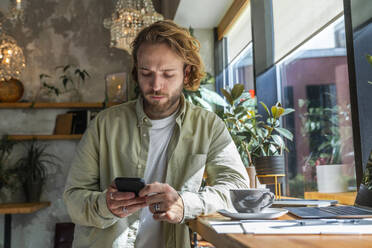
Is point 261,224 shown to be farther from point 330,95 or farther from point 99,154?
point 330,95

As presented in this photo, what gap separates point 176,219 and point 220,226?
292 mm

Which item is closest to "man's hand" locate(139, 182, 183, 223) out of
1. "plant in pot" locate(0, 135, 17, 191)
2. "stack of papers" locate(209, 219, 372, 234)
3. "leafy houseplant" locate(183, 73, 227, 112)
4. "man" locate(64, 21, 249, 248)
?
"man" locate(64, 21, 249, 248)

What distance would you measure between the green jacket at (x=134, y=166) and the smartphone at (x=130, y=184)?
15 centimetres

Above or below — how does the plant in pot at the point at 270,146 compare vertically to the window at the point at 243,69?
below

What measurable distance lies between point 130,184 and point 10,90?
4078 mm

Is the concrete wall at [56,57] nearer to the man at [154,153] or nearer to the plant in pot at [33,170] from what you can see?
the plant in pot at [33,170]

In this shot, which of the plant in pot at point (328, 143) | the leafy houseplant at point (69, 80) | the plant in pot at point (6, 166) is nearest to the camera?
the plant in pot at point (328, 143)

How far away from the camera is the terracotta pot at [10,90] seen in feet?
15.6

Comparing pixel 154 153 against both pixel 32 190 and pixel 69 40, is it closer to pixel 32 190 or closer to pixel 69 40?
pixel 32 190

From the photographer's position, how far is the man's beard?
1.57m

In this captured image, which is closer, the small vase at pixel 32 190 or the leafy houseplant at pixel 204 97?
the leafy houseplant at pixel 204 97

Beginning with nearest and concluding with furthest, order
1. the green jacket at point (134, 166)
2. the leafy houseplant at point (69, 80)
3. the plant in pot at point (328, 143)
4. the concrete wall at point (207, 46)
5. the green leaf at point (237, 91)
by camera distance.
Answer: the green jacket at point (134, 166), the plant in pot at point (328, 143), the green leaf at point (237, 91), the concrete wall at point (207, 46), the leafy houseplant at point (69, 80)

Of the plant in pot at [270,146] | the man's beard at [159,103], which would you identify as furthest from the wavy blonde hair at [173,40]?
the plant in pot at [270,146]

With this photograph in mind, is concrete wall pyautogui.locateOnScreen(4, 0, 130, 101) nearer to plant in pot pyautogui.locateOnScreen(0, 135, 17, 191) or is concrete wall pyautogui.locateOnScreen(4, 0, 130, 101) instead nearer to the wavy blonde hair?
plant in pot pyautogui.locateOnScreen(0, 135, 17, 191)
